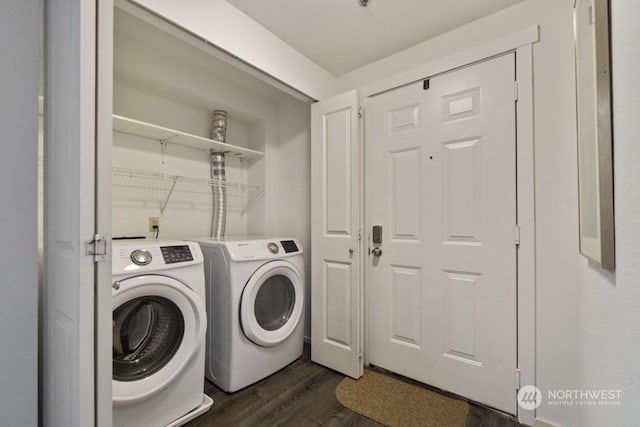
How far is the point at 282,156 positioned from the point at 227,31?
132cm

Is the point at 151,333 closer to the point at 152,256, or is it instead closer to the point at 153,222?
the point at 152,256

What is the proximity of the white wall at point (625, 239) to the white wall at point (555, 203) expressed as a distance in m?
0.82

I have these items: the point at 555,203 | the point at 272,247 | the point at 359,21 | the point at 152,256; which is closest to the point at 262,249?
the point at 272,247

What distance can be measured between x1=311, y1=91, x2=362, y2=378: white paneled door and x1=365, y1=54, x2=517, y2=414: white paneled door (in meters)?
0.17

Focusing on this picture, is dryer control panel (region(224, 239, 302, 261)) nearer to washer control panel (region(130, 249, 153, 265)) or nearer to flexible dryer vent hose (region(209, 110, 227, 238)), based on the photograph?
washer control panel (region(130, 249, 153, 265))

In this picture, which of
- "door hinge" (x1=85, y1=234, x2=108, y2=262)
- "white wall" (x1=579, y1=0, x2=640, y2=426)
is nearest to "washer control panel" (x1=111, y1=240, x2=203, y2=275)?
"door hinge" (x1=85, y1=234, x2=108, y2=262)

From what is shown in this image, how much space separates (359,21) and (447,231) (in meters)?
1.45

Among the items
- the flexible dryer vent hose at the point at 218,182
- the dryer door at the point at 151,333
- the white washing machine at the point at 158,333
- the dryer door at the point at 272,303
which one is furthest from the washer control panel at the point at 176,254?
the flexible dryer vent hose at the point at 218,182
